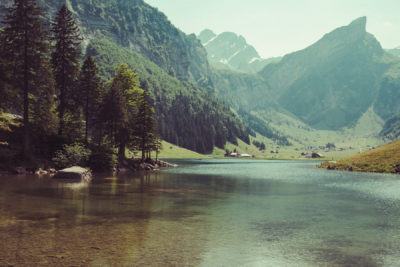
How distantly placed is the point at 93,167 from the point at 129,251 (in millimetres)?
61746

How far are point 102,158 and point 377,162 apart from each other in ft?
262

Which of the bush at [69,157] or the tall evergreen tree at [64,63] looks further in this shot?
the tall evergreen tree at [64,63]

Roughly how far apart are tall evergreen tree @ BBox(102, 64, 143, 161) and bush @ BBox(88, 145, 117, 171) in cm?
632

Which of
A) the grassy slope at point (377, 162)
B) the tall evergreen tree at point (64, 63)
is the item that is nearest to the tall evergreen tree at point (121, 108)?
the tall evergreen tree at point (64, 63)

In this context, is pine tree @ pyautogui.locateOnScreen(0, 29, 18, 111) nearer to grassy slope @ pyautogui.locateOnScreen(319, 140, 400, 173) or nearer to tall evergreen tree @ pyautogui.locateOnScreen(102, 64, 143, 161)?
tall evergreen tree @ pyautogui.locateOnScreen(102, 64, 143, 161)

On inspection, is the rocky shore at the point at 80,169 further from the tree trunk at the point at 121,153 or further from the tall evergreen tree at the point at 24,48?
the tall evergreen tree at the point at 24,48

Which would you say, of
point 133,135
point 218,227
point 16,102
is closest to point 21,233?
point 218,227

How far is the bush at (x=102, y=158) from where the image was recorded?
75.8 m

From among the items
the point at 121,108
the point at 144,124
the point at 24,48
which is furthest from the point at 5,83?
the point at 144,124

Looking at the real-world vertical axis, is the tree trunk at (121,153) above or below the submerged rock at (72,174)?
above

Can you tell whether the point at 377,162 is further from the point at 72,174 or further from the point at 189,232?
the point at 189,232

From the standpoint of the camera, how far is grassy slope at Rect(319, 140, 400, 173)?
98.5m

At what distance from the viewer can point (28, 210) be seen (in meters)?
27.6

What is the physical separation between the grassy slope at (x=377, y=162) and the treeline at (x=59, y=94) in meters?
61.4
